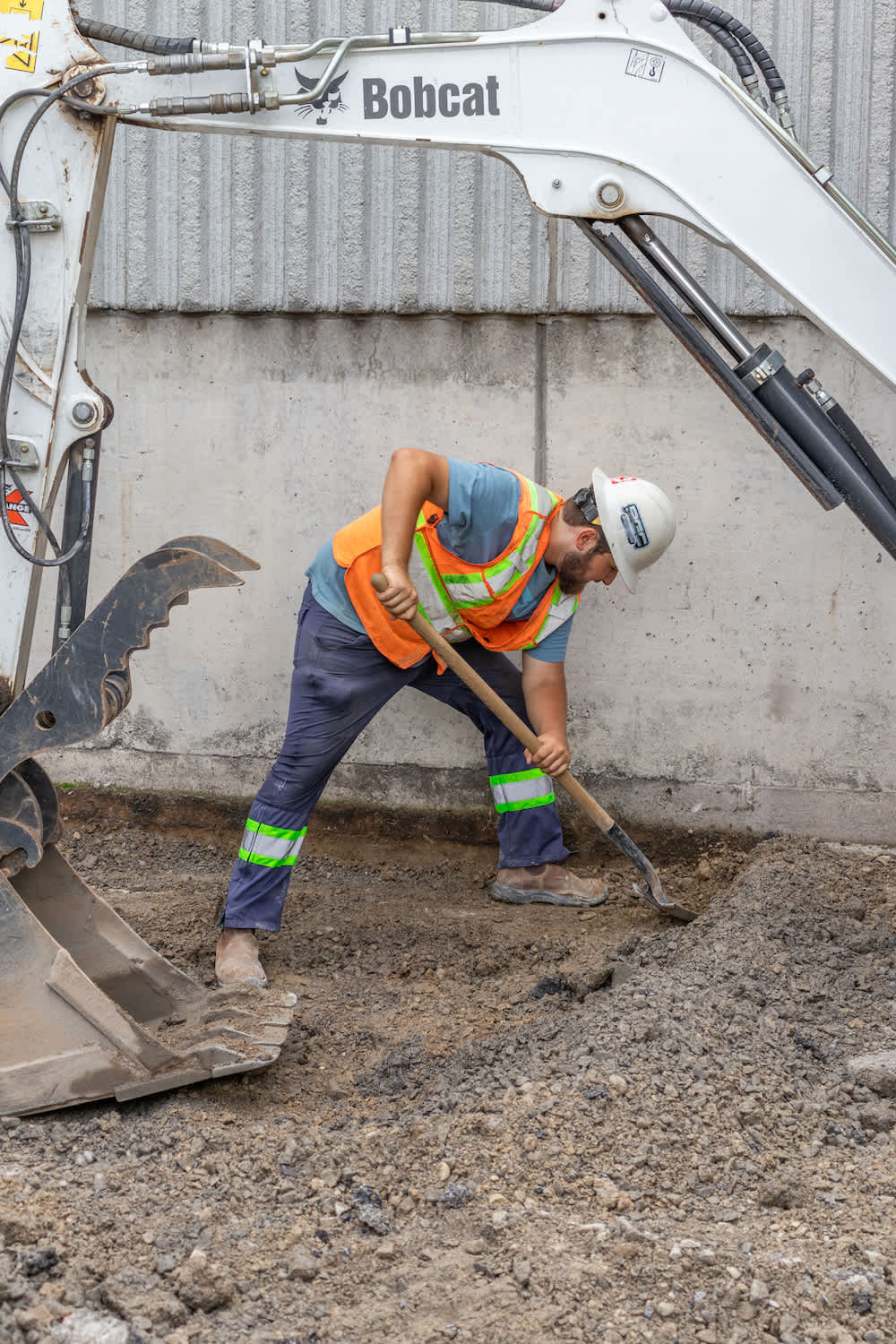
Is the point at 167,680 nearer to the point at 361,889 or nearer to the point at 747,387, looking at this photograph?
the point at 361,889

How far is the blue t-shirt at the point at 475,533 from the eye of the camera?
3.79 m

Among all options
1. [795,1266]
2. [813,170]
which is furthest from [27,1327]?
[813,170]

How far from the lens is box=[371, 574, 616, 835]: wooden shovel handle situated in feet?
11.7

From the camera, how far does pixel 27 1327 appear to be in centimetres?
227

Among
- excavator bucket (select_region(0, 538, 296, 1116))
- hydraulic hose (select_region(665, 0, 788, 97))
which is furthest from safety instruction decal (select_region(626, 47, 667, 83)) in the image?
excavator bucket (select_region(0, 538, 296, 1116))

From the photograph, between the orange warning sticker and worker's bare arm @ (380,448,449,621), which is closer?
the orange warning sticker

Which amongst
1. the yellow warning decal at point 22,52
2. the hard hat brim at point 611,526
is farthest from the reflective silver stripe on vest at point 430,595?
the yellow warning decal at point 22,52

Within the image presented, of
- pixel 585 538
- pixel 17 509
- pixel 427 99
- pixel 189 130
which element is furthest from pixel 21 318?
pixel 585 538

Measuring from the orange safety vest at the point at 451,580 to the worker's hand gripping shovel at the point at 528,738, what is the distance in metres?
0.14

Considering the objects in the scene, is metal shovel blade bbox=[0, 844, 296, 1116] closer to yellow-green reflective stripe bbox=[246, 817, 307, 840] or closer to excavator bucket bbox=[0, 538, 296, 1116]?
excavator bucket bbox=[0, 538, 296, 1116]

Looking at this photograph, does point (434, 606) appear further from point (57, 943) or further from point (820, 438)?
point (57, 943)

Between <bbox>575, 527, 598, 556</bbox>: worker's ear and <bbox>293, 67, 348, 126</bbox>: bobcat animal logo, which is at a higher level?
<bbox>293, 67, 348, 126</bbox>: bobcat animal logo

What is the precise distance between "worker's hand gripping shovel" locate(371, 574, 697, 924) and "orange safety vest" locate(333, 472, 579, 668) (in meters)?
0.14

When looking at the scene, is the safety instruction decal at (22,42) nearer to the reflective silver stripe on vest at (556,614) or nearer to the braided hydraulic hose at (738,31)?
the braided hydraulic hose at (738,31)
